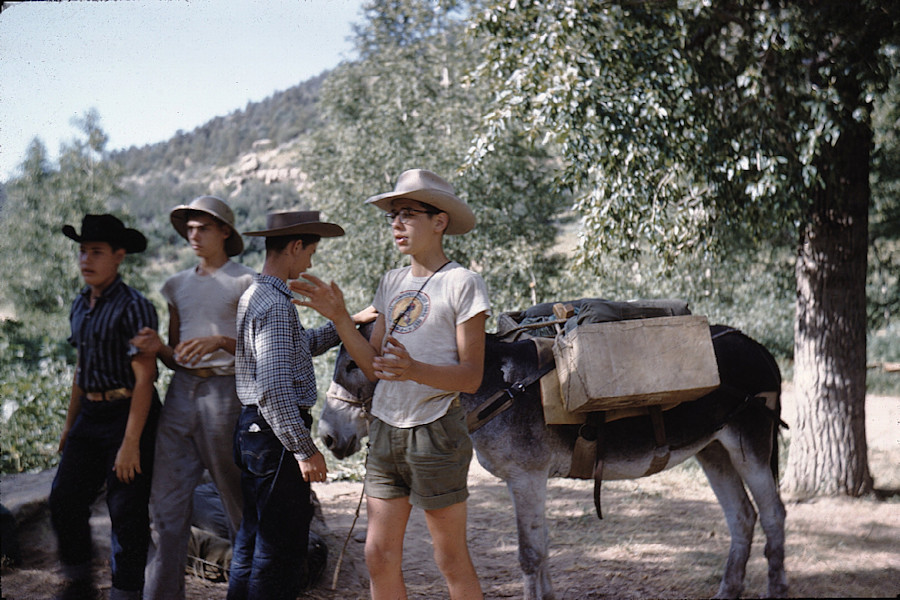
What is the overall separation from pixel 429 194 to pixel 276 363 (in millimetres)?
939

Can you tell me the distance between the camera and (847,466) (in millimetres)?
6141

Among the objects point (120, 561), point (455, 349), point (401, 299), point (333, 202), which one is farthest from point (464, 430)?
point (333, 202)

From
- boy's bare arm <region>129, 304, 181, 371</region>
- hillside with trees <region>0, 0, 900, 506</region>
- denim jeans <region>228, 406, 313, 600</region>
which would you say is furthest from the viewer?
hillside with trees <region>0, 0, 900, 506</region>

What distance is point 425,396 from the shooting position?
2.65 meters

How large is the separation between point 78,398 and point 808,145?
527 centimetres

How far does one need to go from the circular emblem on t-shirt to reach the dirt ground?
2.38 metres

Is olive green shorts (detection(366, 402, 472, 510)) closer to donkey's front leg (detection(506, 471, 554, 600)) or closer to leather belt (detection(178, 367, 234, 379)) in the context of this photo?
leather belt (detection(178, 367, 234, 379))

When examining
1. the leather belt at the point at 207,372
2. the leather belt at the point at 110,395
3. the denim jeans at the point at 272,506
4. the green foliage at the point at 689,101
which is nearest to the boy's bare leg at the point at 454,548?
the denim jeans at the point at 272,506

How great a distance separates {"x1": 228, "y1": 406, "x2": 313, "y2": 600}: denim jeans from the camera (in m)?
2.85

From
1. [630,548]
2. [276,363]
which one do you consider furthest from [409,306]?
[630,548]

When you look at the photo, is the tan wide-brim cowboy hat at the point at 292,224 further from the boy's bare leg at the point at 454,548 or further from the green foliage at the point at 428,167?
the green foliage at the point at 428,167

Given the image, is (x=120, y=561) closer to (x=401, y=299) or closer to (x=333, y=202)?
(x=401, y=299)

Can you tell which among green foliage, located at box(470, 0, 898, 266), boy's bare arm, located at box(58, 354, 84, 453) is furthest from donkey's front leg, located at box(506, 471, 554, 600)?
green foliage, located at box(470, 0, 898, 266)

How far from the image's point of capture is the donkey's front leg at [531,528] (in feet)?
12.2
